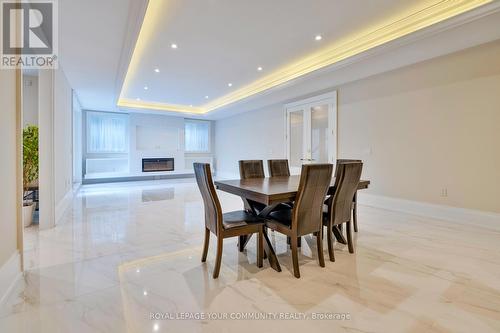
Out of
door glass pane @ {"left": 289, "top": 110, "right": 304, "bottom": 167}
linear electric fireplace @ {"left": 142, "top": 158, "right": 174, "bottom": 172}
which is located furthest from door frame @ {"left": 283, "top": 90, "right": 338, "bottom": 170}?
linear electric fireplace @ {"left": 142, "top": 158, "right": 174, "bottom": 172}

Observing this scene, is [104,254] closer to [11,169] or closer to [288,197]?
[11,169]

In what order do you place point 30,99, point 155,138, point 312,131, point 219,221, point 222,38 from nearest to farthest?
point 219,221 < point 222,38 < point 30,99 < point 312,131 < point 155,138

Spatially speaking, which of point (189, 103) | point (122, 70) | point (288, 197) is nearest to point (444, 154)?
point (288, 197)

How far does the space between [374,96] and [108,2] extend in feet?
15.2

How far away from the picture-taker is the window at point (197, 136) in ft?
35.8

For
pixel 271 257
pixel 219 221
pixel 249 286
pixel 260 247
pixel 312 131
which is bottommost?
pixel 249 286

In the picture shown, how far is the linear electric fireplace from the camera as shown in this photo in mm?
9766

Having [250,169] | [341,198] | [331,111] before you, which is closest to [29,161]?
[250,169]

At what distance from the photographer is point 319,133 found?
6098mm

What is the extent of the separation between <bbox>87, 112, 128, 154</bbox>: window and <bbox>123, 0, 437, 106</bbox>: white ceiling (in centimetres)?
426

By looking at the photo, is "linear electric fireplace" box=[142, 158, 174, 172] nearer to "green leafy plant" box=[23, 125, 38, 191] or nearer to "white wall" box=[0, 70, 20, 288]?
"green leafy plant" box=[23, 125, 38, 191]

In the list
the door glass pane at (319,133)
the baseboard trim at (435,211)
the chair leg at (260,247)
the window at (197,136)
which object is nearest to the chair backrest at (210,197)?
the chair leg at (260,247)

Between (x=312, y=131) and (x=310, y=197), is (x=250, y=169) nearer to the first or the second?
(x=310, y=197)

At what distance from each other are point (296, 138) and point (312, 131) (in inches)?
26.5
